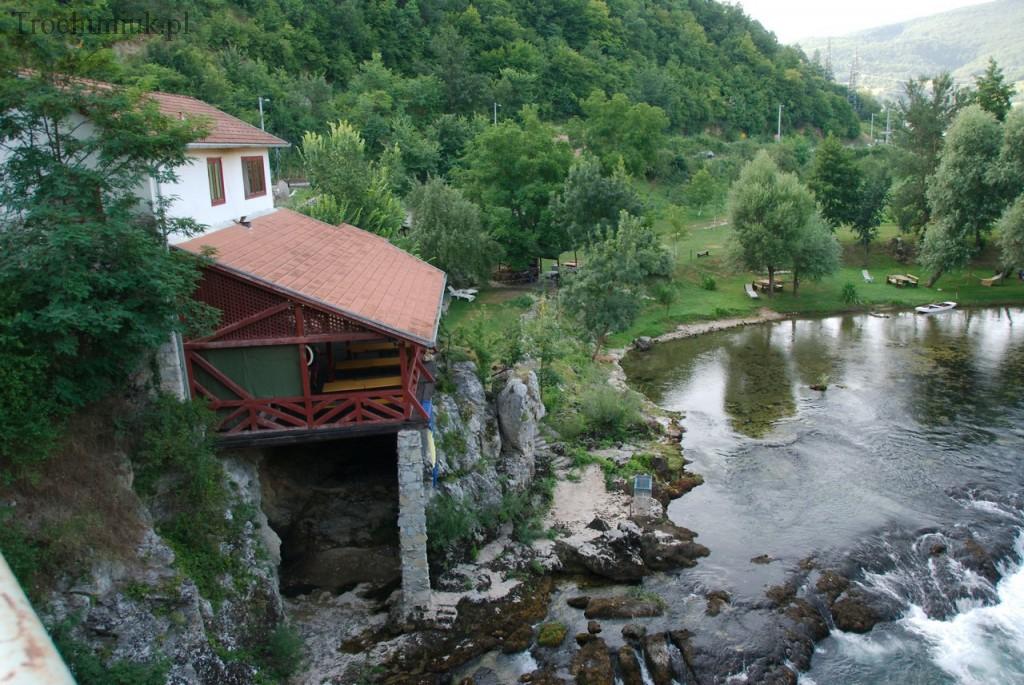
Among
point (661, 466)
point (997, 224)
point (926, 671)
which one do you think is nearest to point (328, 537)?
point (661, 466)

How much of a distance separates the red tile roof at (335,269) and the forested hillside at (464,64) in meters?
26.3

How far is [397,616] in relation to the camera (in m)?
17.2

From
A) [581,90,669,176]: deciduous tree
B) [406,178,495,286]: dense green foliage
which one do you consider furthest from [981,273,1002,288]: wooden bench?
[406,178,495,286]: dense green foliage

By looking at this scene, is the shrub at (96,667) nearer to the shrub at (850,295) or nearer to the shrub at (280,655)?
the shrub at (280,655)

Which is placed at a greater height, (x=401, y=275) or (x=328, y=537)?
(x=401, y=275)

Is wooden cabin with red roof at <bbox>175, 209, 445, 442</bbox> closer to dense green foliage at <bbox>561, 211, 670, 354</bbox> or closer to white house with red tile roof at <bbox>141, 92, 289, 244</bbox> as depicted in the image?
white house with red tile roof at <bbox>141, 92, 289, 244</bbox>

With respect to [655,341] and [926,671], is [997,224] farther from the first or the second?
[926,671]

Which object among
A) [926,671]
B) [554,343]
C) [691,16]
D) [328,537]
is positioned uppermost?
[691,16]

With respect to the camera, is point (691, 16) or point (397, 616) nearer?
point (397, 616)

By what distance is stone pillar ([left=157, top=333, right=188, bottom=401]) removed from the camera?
16266 mm

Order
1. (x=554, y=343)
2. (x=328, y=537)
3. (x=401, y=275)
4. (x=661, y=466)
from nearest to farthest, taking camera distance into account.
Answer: (x=328, y=537), (x=401, y=275), (x=661, y=466), (x=554, y=343)

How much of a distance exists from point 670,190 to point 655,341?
32260 millimetres

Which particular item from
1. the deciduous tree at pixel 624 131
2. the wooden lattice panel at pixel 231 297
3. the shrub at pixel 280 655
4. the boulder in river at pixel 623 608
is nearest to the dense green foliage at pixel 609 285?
the boulder in river at pixel 623 608

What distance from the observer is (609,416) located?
93.2 ft
